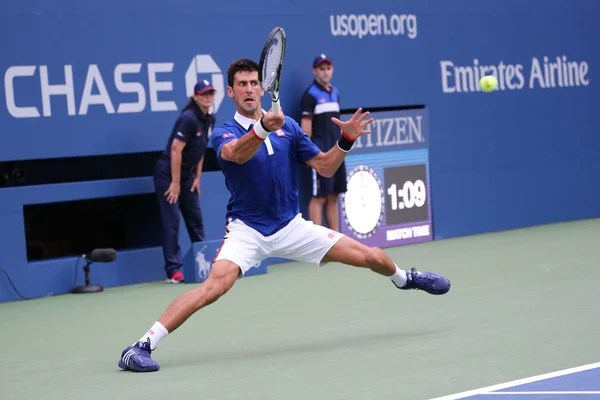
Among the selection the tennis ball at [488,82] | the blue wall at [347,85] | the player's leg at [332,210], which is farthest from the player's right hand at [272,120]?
the tennis ball at [488,82]

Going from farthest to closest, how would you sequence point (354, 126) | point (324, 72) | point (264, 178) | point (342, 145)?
point (324, 72), point (264, 178), point (342, 145), point (354, 126)

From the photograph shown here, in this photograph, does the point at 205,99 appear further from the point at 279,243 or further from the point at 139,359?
the point at 139,359

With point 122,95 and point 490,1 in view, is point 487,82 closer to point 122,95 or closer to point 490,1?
point 490,1

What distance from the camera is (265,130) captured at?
6.04 m

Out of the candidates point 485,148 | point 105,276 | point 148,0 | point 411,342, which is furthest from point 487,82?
point 411,342

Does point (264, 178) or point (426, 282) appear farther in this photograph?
point (426, 282)

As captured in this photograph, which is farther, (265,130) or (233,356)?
(233,356)

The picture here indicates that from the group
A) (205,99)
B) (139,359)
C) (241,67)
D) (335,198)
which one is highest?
(241,67)

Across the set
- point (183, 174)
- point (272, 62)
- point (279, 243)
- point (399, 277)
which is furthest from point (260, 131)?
point (183, 174)

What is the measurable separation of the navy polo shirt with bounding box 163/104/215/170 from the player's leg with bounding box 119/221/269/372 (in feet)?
12.2

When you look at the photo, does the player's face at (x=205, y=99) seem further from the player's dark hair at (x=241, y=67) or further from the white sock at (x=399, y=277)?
the white sock at (x=399, y=277)

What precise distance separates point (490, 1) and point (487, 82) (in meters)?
1.95

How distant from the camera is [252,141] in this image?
618 centimetres

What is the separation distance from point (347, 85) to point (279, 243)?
5801mm
